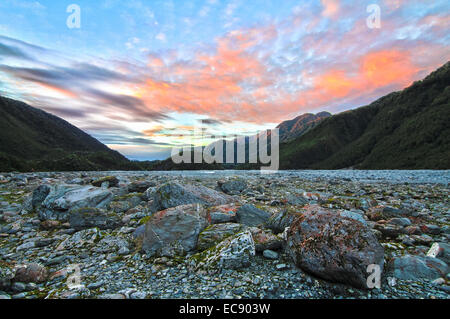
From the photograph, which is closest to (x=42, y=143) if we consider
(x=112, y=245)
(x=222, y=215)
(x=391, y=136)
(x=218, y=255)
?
(x=112, y=245)

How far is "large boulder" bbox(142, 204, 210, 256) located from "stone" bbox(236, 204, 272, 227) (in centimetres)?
111

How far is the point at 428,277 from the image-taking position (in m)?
3.52

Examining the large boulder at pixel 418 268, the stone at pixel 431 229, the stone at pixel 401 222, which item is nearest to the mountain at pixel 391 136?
the stone at pixel 431 229

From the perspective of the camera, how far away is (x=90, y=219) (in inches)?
252

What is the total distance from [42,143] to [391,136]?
637ft

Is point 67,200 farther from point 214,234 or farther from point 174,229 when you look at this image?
point 214,234

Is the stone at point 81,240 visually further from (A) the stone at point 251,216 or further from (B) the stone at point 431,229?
(B) the stone at point 431,229

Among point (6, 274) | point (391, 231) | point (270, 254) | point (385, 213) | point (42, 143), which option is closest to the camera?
point (6, 274)

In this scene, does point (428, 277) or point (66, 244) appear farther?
point (66, 244)

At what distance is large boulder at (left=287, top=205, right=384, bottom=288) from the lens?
11.0 ft

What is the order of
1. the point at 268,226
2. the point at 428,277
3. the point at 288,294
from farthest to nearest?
the point at 268,226 → the point at 428,277 → the point at 288,294
